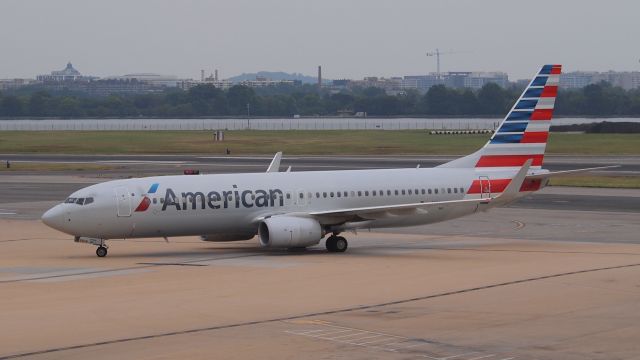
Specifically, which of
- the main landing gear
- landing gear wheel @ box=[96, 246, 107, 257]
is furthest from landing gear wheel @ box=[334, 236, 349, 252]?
landing gear wheel @ box=[96, 246, 107, 257]

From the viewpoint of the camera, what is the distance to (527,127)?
50531 mm

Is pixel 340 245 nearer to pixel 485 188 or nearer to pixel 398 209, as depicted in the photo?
pixel 398 209

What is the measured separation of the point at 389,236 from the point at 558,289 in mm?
18948

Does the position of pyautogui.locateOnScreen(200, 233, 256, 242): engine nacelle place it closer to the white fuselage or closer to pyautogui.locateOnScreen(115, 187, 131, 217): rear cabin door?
the white fuselage

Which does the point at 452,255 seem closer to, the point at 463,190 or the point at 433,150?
the point at 463,190

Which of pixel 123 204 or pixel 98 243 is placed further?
pixel 98 243

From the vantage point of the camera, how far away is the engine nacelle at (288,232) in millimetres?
44156

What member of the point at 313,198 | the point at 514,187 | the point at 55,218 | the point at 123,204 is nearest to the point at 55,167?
the point at 55,218

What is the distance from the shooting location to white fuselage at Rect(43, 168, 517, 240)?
4372cm

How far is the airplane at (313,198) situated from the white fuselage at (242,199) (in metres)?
0.04

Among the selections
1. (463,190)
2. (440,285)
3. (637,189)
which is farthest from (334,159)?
(440,285)

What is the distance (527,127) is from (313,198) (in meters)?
10.7

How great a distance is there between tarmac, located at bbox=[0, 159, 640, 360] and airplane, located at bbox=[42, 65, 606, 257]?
1.15 m

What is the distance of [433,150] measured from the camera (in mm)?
122562
